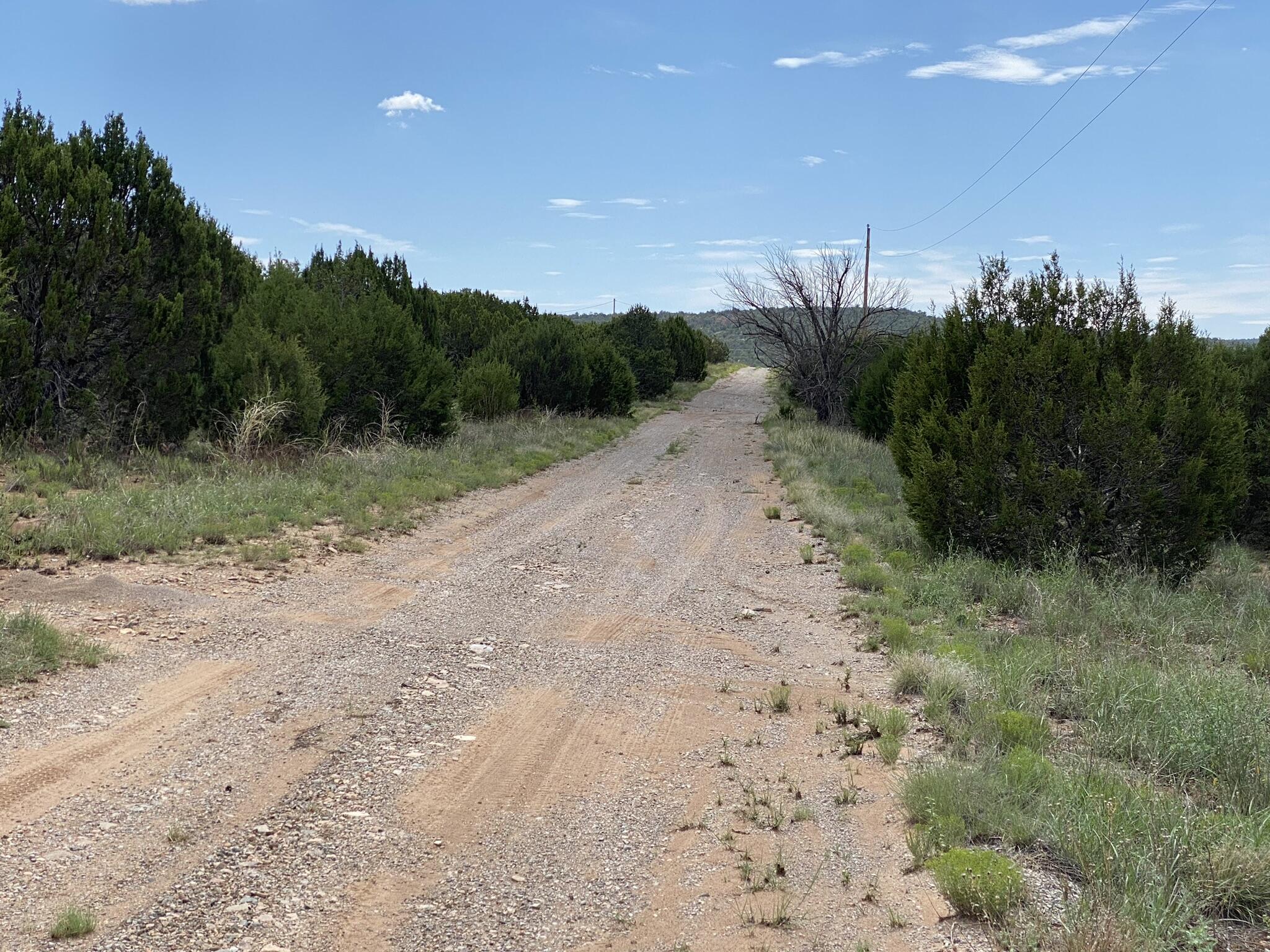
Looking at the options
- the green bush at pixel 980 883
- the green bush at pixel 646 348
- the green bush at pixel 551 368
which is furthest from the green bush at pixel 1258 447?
the green bush at pixel 646 348

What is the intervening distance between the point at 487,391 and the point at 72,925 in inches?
804

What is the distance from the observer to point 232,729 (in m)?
5.11

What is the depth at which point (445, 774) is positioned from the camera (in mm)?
4723

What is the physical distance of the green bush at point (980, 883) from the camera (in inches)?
132

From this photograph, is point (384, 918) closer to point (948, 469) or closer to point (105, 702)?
point (105, 702)

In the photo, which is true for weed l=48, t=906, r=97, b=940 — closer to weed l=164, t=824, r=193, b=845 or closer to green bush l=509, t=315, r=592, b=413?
weed l=164, t=824, r=193, b=845

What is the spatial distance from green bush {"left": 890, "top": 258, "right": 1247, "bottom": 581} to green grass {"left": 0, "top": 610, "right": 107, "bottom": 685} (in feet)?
25.4

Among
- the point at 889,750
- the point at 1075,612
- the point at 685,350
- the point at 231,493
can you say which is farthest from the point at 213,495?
the point at 685,350

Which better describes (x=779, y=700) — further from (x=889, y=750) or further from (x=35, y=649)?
(x=35, y=649)

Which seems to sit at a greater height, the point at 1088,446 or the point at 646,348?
the point at 646,348

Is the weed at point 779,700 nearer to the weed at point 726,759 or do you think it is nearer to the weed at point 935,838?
the weed at point 726,759

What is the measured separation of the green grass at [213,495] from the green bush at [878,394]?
11.2 m

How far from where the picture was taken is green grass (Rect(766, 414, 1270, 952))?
131 inches

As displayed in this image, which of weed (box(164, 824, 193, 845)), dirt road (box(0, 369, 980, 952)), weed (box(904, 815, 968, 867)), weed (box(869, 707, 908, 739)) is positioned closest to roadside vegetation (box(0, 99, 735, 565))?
dirt road (box(0, 369, 980, 952))
